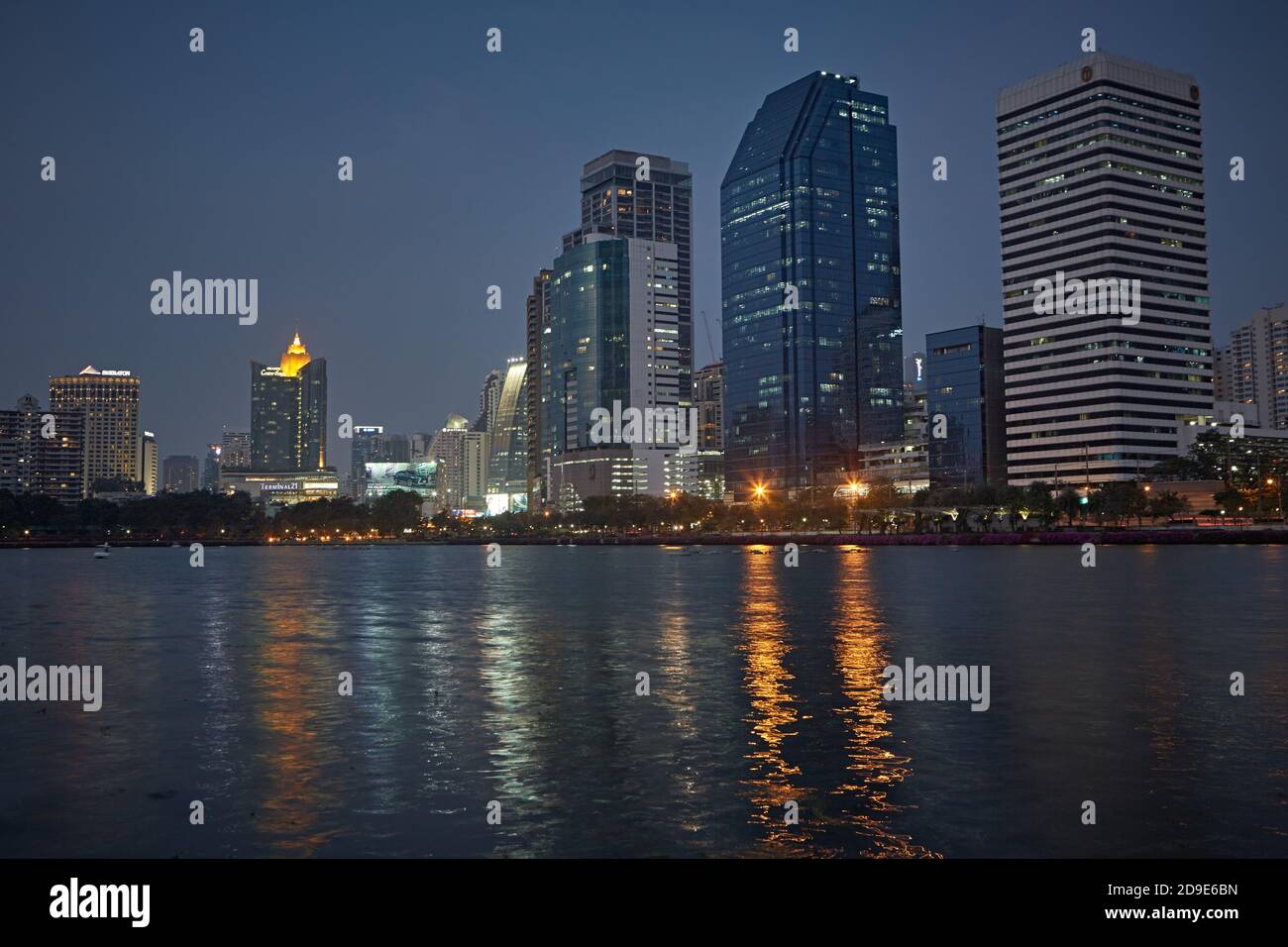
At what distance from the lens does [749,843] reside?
59.8 ft

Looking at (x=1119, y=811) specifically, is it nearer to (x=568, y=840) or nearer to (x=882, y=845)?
(x=882, y=845)

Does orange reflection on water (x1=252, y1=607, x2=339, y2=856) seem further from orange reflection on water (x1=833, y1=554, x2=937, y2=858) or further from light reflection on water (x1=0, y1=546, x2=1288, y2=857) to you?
orange reflection on water (x1=833, y1=554, x2=937, y2=858)

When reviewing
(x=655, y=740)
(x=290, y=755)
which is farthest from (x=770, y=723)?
(x=290, y=755)

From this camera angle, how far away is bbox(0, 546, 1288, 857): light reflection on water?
63.3 feet

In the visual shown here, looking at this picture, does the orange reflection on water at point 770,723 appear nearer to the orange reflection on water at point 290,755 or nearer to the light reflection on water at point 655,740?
the light reflection on water at point 655,740

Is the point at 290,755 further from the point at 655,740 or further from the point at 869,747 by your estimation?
the point at 869,747

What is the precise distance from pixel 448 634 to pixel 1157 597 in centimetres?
5150

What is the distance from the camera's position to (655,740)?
1092 inches

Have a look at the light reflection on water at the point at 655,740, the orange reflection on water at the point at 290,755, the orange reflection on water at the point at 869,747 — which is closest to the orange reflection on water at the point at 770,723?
the light reflection on water at the point at 655,740

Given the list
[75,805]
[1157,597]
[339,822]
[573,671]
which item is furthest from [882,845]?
[1157,597]

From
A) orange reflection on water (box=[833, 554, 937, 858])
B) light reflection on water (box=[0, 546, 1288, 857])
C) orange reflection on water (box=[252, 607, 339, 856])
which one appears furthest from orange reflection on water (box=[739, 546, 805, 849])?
orange reflection on water (box=[252, 607, 339, 856])

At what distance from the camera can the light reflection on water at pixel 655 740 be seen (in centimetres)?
1930

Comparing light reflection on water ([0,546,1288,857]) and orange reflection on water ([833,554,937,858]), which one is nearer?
orange reflection on water ([833,554,937,858])
